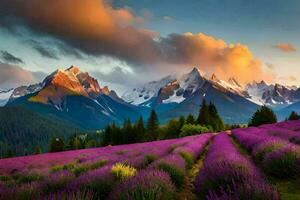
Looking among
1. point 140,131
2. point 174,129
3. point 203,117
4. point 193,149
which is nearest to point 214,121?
point 203,117

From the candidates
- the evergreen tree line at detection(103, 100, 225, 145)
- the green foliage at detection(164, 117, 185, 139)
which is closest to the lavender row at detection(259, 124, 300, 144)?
the evergreen tree line at detection(103, 100, 225, 145)

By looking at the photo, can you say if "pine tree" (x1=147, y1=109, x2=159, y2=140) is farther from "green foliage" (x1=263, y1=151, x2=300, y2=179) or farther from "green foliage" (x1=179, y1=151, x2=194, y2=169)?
"green foliage" (x1=263, y1=151, x2=300, y2=179)

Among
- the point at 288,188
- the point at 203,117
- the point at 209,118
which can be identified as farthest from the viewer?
the point at 209,118

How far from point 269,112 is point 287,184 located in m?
79.6

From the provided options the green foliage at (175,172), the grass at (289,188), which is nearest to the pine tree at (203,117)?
the green foliage at (175,172)

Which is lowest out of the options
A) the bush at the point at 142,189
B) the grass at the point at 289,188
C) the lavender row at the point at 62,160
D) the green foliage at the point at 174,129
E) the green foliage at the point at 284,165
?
the grass at the point at 289,188

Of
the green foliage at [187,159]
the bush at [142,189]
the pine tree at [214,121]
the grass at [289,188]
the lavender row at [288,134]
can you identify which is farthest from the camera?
the pine tree at [214,121]

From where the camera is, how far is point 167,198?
9.16m

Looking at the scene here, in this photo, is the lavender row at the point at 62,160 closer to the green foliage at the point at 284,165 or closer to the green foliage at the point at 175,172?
the green foliage at the point at 175,172

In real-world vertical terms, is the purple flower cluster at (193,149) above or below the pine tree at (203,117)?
below

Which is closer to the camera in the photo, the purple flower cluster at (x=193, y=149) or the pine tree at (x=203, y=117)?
the purple flower cluster at (x=193, y=149)

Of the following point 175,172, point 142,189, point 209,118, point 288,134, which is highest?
point 209,118

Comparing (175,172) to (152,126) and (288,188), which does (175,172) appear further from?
(152,126)

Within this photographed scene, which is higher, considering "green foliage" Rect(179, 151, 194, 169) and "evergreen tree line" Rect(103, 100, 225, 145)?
"evergreen tree line" Rect(103, 100, 225, 145)
